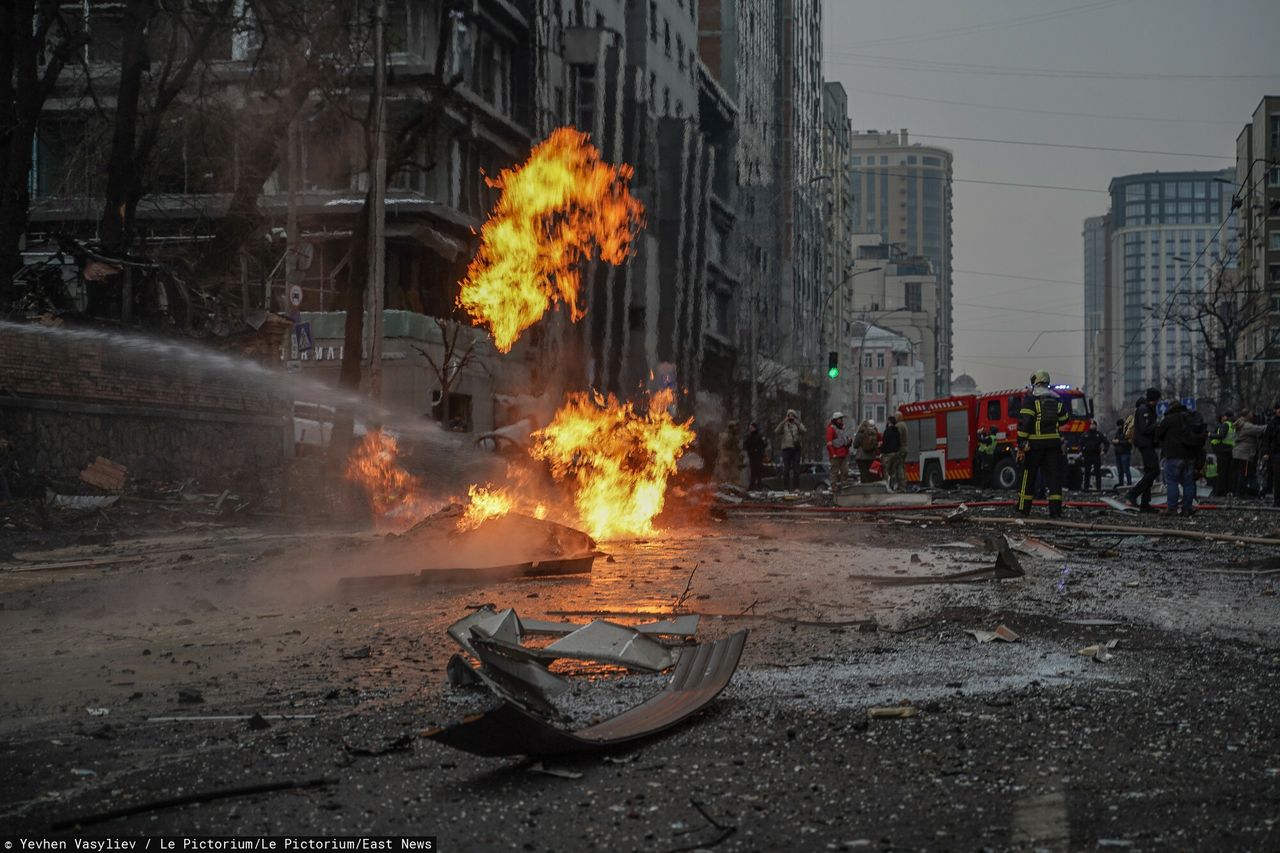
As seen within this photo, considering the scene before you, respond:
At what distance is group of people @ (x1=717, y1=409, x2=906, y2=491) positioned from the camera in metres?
28.2

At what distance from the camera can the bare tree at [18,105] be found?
18.6 m

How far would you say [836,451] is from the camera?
28.5 meters

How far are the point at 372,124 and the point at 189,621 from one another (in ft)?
50.5

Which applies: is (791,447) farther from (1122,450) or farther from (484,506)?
(484,506)

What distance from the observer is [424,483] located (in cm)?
2520

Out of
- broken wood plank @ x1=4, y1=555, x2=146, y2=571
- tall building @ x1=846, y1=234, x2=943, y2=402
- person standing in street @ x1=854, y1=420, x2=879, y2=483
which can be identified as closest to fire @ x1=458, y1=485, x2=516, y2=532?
broken wood plank @ x1=4, y1=555, x2=146, y2=571

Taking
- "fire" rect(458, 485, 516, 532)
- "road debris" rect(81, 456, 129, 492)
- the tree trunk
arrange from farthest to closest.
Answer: the tree trunk < "road debris" rect(81, 456, 129, 492) < "fire" rect(458, 485, 516, 532)

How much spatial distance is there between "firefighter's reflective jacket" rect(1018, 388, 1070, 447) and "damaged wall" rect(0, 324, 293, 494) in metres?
12.9

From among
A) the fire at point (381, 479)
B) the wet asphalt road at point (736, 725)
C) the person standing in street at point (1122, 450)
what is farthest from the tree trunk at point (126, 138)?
the person standing in street at point (1122, 450)

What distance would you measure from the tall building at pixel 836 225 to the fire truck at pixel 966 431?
64.9 m

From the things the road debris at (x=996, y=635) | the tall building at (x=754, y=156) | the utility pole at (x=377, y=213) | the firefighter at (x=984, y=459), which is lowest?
the road debris at (x=996, y=635)

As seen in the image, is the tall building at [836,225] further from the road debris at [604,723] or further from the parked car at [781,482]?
the road debris at [604,723]

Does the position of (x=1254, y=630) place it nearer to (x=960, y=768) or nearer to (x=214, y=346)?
(x=960, y=768)

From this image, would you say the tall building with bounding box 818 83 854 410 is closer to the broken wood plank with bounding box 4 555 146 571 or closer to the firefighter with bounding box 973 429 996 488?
the firefighter with bounding box 973 429 996 488
